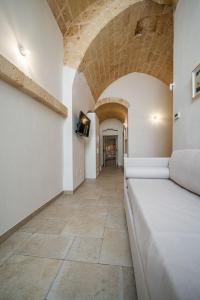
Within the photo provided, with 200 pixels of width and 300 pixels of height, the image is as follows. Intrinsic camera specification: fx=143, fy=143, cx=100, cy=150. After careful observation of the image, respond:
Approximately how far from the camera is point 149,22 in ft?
11.7

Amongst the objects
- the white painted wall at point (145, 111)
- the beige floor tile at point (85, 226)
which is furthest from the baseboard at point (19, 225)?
the white painted wall at point (145, 111)

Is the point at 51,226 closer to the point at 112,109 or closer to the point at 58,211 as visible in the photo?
the point at 58,211

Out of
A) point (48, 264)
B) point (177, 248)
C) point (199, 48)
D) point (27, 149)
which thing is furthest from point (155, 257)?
point (199, 48)

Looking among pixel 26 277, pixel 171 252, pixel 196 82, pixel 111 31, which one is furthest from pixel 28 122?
pixel 111 31

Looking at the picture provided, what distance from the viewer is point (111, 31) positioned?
11.4ft

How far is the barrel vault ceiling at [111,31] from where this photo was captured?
308 centimetres

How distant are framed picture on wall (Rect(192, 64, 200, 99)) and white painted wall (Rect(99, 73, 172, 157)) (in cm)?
371

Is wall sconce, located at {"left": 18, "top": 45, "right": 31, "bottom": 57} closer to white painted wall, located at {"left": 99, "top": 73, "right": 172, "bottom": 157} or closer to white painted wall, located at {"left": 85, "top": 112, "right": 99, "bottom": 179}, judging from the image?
white painted wall, located at {"left": 85, "top": 112, "right": 99, "bottom": 179}

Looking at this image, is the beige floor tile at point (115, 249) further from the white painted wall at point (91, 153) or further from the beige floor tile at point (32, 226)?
the white painted wall at point (91, 153)

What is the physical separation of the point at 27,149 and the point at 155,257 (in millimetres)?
1921

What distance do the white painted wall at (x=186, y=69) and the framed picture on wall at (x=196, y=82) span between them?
0.08m

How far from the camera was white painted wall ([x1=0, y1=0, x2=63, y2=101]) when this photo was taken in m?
1.65

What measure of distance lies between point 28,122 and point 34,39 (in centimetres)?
129

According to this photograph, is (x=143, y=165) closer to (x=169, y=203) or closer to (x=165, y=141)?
(x=169, y=203)
